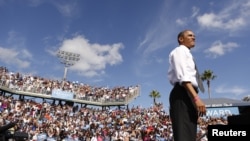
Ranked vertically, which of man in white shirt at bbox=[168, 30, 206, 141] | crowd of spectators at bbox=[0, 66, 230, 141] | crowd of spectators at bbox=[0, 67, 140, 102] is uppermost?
crowd of spectators at bbox=[0, 67, 140, 102]

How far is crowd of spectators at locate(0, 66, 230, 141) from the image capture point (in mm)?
19844

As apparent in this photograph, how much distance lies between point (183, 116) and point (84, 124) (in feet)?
74.2

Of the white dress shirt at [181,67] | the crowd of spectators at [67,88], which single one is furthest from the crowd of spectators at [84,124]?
the white dress shirt at [181,67]

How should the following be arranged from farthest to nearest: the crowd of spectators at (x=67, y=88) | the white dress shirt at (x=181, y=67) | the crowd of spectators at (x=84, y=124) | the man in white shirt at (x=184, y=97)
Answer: the crowd of spectators at (x=67, y=88) → the crowd of spectators at (x=84, y=124) → the white dress shirt at (x=181, y=67) → the man in white shirt at (x=184, y=97)

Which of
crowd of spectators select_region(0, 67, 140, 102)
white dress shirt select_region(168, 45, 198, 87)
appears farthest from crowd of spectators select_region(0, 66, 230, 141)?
white dress shirt select_region(168, 45, 198, 87)

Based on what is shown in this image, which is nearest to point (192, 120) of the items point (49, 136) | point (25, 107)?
point (49, 136)

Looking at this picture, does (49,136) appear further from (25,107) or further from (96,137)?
(25,107)

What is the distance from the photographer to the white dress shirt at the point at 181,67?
3254 millimetres

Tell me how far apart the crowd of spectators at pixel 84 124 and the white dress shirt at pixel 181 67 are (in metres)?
12.9

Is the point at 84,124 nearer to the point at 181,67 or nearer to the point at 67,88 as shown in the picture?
the point at 67,88

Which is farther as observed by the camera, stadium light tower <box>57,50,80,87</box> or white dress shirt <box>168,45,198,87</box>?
stadium light tower <box>57,50,80,87</box>

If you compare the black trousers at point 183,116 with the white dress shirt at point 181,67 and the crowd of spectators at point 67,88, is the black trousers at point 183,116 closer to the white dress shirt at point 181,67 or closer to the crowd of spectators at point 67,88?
the white dress shirt at point 181,67

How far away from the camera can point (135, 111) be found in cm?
3188

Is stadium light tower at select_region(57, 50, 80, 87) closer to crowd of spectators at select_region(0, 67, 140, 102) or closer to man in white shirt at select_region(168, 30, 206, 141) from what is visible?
crowd of spectators at select_region(0, 67, 140, 102)
